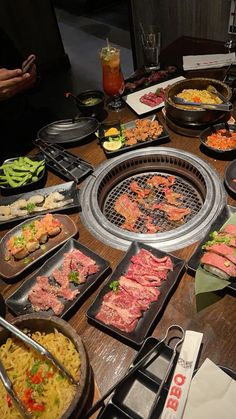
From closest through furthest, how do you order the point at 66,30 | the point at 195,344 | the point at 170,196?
the point at 195,344 < the point at 170,196 < the point at 66,30

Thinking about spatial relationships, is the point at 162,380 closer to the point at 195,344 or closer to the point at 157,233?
the point at 195,344

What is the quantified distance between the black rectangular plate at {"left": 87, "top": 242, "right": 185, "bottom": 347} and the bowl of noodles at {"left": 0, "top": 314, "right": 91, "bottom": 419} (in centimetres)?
34

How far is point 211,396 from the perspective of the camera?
1501mm

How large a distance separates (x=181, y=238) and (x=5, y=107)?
3740 millimetres

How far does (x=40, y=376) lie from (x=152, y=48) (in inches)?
162

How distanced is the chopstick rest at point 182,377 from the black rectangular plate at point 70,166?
1.76 metres

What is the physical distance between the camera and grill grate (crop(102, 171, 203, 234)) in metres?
2.65

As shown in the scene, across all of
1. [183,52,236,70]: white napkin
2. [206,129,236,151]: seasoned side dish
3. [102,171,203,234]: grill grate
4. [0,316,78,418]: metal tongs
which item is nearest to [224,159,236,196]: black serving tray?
[206,129,236,151]: seasoned side dish

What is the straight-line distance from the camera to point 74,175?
297 cm

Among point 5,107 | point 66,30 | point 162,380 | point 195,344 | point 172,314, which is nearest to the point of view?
point 162,380

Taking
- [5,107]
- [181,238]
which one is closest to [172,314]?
[181,238]


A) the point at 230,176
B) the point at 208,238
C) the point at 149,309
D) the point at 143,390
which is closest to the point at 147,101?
the point at 230,176

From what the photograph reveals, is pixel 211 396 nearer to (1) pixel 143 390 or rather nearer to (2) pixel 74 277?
(1) pixel 143 390

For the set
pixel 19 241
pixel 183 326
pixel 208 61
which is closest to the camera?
pixel 183 326
